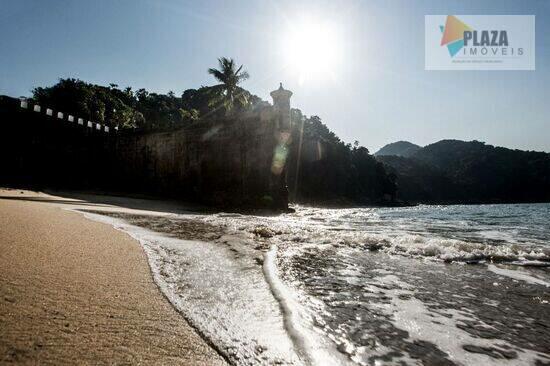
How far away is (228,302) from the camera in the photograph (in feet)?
9.36

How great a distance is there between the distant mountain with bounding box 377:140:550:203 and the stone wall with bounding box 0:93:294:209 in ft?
323

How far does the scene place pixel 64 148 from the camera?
24219mm

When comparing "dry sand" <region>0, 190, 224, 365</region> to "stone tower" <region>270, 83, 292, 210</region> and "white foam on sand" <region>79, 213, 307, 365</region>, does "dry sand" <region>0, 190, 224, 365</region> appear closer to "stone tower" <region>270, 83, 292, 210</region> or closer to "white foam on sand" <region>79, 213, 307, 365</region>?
"white foam on sand" <region>79, 213, 307, 365</region>

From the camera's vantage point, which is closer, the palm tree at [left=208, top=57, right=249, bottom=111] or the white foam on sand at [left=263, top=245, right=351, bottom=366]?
the white foam on sand at [left=263, top=245, right=351, bottom=366]

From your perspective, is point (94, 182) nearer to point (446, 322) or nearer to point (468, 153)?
point (446, 322)

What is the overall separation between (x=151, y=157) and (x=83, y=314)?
25100mm

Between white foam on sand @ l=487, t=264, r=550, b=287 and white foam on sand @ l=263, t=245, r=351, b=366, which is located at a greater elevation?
white foam on sand @ l=263, t=245, r=351, b=366

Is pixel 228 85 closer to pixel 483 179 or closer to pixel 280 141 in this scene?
pixel 280 141

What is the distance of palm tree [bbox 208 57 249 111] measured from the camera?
102 ft

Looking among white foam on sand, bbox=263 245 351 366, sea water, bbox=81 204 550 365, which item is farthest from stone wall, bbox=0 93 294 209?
white foam on sand, bbox=263 245 351 366

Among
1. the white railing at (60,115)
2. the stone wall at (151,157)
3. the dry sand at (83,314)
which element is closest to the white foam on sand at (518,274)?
the dry sand at (83,314)

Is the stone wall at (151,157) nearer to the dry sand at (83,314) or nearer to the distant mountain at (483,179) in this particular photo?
the dry sand at (83,314)

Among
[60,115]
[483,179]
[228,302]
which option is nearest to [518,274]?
[228,302]

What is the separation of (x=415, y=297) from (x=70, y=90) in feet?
136
